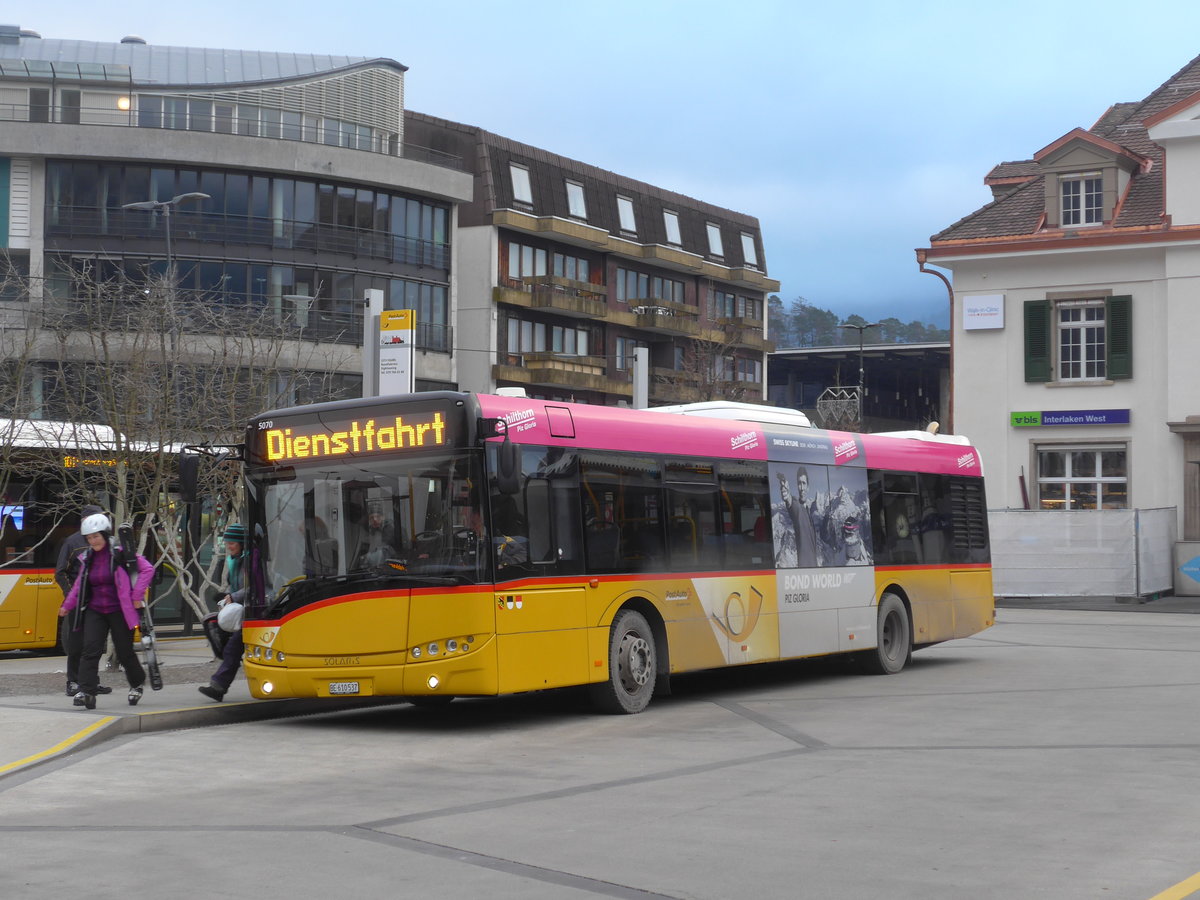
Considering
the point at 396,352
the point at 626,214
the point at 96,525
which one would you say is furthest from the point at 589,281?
the point at 96,525

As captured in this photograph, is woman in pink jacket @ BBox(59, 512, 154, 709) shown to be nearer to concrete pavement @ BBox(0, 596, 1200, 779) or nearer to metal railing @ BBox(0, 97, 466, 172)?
concrete pavement @ BBox(0, 596, 1200, 779)

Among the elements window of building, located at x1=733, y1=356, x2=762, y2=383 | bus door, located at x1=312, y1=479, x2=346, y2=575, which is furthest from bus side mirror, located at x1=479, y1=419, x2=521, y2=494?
window of building, located at x1=733, y1=356, x2=762, y2=383

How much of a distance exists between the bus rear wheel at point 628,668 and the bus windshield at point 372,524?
1.94 metres

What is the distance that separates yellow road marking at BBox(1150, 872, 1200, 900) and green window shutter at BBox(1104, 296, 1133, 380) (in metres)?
33.1

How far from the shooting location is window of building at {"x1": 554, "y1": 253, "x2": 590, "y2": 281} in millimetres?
70125

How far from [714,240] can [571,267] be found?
42.4ft

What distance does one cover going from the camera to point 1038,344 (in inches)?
1558

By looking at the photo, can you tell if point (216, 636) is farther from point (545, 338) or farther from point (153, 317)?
point (545, 338)

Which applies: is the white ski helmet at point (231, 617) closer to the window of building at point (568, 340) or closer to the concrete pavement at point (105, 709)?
the concrete pavement at point (105, 709)

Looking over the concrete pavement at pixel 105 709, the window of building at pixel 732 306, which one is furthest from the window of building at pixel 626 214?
the concrete pavement at pixel 105 709

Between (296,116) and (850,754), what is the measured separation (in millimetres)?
49785

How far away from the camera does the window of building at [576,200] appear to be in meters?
69.9

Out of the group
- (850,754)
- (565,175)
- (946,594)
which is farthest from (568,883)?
(565,175)

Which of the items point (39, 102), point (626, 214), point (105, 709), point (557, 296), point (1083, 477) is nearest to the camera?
point (105, 709)
